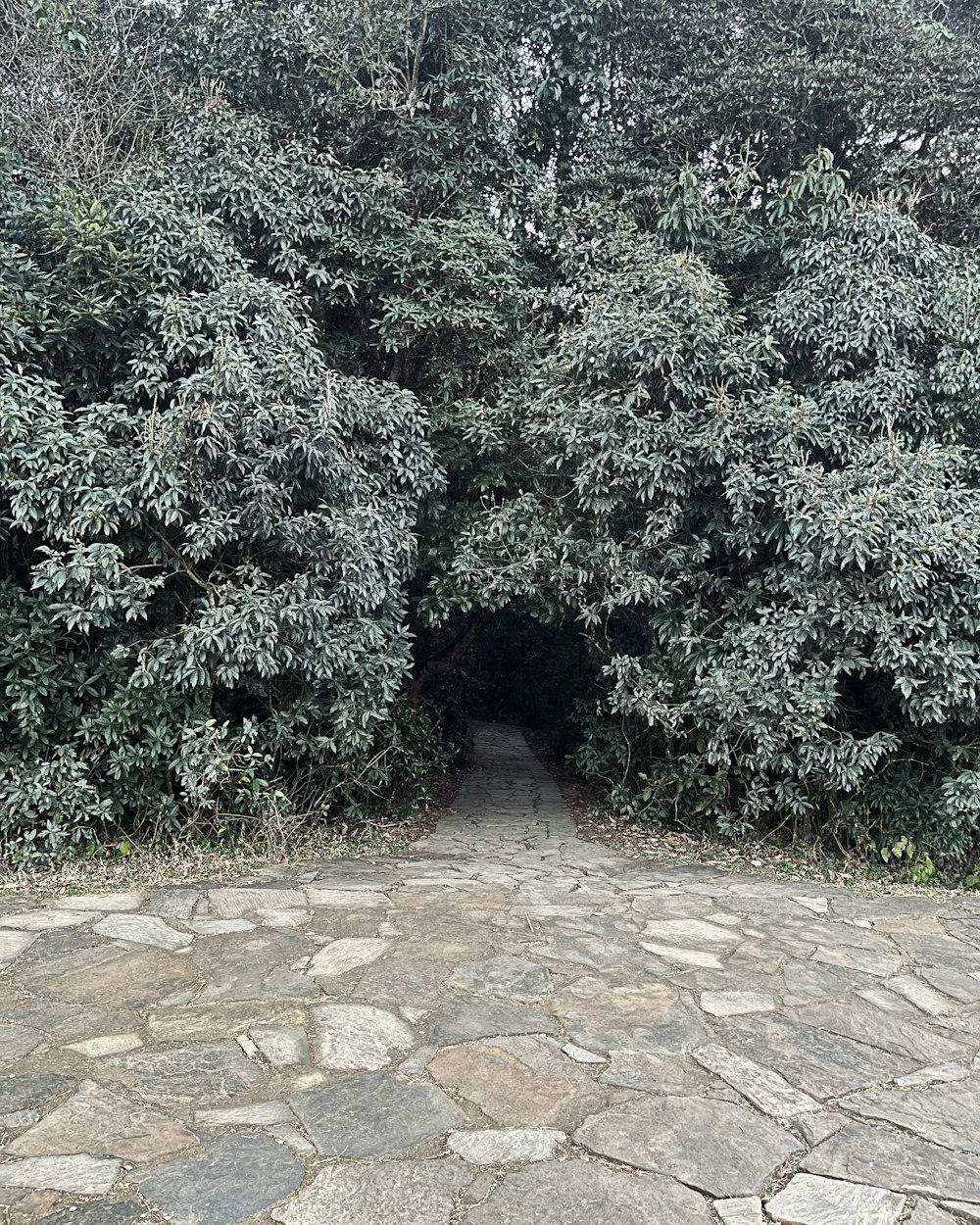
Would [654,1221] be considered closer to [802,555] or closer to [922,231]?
[802,555]

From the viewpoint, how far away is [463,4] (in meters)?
6.21

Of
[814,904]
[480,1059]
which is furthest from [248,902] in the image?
[814,904]

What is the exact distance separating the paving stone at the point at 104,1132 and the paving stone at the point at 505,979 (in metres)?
Result: 1.22

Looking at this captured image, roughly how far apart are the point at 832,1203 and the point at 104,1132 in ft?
6.01

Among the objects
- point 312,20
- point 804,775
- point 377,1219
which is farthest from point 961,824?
point 312,20

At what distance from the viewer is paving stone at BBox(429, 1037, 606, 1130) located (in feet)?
8.13

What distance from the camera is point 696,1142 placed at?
2361 millimetres

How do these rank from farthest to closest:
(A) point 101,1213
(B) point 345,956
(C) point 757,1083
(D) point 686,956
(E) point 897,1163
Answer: (D) point 686,956 → (B) point 345,956 → (C) point 757,1083 → (E) point 897,1163 → (A) point 101,1213

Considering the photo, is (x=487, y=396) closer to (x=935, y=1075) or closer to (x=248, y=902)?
(x=248, y=902)

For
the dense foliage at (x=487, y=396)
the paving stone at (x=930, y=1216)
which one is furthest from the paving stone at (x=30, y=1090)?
the dense foliage at (x=487, y=396)

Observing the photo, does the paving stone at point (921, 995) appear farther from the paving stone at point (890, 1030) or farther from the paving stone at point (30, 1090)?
the paving stone at point (30, 1090)

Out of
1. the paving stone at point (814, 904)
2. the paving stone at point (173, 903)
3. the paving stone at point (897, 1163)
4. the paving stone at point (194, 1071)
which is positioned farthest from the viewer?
the paving stone at point (814, 904)

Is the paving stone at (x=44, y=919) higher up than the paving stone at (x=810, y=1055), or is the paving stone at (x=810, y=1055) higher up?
the paving stone at (x=810, y=1055)

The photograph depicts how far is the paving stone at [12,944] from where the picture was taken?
3531 millimetres
